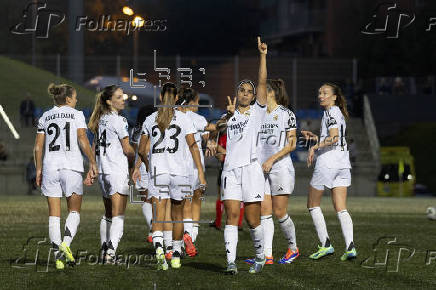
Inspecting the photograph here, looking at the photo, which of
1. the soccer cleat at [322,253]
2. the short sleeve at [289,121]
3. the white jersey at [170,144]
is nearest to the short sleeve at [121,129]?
the white jersey at [170,144]

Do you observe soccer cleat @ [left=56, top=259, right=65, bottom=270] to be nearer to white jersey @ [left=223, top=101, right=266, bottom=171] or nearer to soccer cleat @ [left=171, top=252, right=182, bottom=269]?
soccer cleat @ [left=171, top=252, right=182, bottom=269]

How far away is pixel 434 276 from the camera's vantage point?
13078mm

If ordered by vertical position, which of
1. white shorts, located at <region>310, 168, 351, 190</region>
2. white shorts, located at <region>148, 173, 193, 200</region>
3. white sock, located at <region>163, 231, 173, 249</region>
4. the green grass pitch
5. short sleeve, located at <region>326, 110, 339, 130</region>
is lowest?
the green grass pitch

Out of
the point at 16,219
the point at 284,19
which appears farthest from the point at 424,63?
the point at 16,219

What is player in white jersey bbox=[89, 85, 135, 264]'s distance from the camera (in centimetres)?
1370

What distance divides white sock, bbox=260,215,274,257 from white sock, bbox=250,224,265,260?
0.88 metres

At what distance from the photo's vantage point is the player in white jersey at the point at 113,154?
44.9 ft

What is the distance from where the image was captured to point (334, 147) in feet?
48.6

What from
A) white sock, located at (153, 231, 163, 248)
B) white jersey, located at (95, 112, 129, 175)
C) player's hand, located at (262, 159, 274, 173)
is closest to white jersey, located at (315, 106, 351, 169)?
player's hand, located at (262, 159, 274, 173)

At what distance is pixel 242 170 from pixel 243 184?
17 cm

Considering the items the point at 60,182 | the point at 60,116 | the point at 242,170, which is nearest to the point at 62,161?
the point at 60,182

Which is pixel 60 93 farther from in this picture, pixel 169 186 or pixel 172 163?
pixel 169 186

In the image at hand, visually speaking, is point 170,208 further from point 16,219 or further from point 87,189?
point 87,189

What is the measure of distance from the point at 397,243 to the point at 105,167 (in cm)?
617
